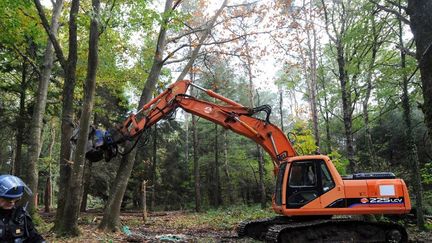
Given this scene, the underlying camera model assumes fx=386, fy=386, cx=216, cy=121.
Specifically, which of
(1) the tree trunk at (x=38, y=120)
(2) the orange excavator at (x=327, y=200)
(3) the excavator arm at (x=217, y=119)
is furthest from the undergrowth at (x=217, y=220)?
(1) the tree trunk at (x=38, y=120)

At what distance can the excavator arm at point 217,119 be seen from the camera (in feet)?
33.8

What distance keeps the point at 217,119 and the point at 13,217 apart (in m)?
7.54

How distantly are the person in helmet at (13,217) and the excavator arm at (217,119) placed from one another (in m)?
6.95

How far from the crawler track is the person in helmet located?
629 centimetres

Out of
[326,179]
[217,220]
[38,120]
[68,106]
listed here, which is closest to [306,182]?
[326,179]

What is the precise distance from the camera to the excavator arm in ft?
33.8

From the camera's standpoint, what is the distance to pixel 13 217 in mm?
3396

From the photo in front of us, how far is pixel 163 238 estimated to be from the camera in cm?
1002

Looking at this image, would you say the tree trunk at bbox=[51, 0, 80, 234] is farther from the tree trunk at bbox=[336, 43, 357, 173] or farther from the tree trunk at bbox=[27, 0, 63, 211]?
the tree trunk at bbox=[336, 43, 357, 173]

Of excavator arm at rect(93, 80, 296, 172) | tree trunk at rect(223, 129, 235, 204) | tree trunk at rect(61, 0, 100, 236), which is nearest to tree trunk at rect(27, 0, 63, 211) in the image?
tree trunk at rect(61, 0, 100, 236)

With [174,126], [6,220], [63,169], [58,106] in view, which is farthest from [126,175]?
[174,126]

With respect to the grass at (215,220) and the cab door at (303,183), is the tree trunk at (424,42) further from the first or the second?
the grass at (215,220)

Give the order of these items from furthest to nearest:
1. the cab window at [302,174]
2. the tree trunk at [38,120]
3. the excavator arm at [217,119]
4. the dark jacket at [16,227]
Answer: the tree trunk at [38,120] < the excavator arm at [217,119] < the cab window at [302,174] < the dark jacket at [16,227]

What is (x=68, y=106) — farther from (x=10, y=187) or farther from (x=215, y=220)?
(x=215, y=220)
